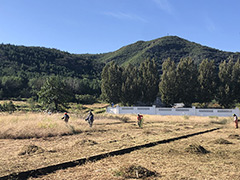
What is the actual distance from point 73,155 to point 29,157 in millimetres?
1549

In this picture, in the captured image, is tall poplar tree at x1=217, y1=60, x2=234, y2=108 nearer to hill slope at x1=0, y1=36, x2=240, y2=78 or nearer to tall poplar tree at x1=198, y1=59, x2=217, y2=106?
tall poplar tree at x1=198, y1=59, x2=217, y2=106

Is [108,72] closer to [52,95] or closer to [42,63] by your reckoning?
[52,95]

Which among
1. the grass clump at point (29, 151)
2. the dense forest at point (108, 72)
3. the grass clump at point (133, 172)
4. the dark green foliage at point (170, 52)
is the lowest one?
the grass clump at point (29, 151)

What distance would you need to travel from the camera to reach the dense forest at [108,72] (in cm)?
3716

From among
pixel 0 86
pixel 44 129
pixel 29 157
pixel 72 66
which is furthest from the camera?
pixel 72 66

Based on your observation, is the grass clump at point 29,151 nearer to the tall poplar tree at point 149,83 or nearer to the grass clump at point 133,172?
the grass clump at point 133,172

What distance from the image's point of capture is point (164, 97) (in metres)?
38.2

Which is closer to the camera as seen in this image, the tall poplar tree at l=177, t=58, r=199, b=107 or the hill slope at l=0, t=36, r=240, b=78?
the tall poplar tree at l=177, t=58, r=199, b=107

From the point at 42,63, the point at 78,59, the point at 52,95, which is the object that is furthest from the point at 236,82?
the point at 78,59

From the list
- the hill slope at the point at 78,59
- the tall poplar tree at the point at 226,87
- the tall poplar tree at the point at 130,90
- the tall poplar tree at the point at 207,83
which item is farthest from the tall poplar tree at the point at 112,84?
the hill slope at the point at 78,59

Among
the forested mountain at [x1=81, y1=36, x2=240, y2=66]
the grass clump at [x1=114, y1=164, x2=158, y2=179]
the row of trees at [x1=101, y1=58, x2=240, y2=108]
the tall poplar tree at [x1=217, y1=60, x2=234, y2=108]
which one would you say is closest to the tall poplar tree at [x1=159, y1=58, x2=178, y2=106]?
the row of trees at [x1=101, y1=58, x2=240, y2=108]

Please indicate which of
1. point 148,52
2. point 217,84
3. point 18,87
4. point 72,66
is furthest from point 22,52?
point 217,84

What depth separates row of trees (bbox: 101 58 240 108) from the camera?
115 ft

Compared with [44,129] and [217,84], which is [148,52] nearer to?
[217,84]
